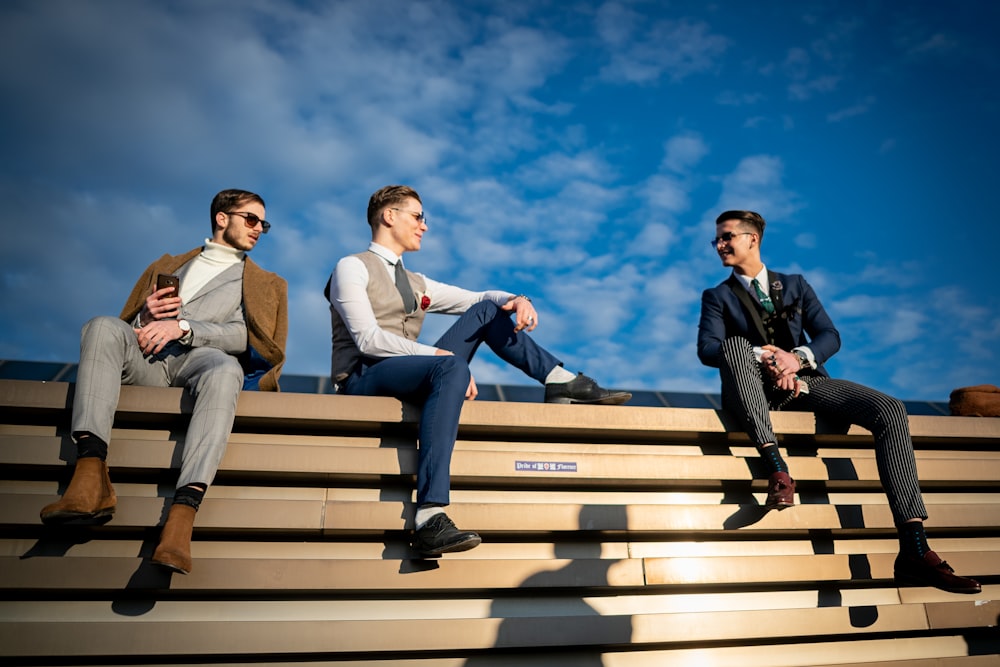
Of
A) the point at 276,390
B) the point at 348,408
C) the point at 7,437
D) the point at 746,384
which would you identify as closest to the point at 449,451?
the point at 348,408

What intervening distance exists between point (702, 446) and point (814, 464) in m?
0.57

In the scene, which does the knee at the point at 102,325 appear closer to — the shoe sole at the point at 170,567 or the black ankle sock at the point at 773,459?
the shoe sole at the point at 170,567

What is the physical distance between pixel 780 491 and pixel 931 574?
0.69 meters

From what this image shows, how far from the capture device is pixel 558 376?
13.1 feet

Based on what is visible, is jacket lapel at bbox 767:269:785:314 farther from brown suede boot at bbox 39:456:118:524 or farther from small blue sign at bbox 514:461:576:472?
brown suede boot at bbox 39:456:118:524

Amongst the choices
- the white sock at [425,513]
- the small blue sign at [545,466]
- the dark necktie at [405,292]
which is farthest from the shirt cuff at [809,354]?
the white sock at [425,513]

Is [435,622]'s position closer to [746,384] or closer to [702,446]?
[702,446]

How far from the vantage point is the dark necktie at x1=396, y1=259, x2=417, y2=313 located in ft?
13.3

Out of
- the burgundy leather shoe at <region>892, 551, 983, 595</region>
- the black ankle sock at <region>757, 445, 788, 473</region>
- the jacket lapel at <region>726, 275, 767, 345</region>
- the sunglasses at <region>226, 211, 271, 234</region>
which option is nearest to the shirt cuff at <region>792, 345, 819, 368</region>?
the jacket lapel at <region>726, 275, 767, 345</region>

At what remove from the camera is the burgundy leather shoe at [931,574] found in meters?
3.11

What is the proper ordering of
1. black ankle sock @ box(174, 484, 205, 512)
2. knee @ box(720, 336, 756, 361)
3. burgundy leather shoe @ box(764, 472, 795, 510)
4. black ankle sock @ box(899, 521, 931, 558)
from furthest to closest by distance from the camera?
1. knee @ box(720, 336, 756, 361)
2. burgundy leather shoe @ box(764, 472, 795, 510)
3. black ankle sock @ box(899, 521, 931, 558)
4. black ankle sock @ box(174, 484, 205, 512)

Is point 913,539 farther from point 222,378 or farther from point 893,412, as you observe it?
point 222,378

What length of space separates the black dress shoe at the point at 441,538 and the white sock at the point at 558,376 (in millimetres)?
1208

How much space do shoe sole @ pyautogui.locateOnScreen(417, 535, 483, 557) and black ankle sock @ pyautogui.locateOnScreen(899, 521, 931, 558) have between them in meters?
1.98
